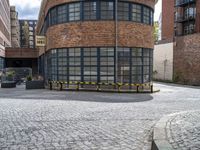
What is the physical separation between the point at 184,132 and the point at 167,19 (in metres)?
44.9

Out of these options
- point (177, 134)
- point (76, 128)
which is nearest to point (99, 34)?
point (76, 128)

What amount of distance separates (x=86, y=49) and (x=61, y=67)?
111 inches

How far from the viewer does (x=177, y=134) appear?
21.2 ft

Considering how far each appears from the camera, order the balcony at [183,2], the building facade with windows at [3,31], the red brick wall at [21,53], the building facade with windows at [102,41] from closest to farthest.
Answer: the building facade with windows at [102,41] → the balcony at [183,2] → the building facade with windows at [3,31] → the red brick wall at [21,53]

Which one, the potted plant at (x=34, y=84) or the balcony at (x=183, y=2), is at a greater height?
the balcony at (x=183, y=2)

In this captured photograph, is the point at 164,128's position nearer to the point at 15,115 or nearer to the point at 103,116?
the point at 103,116

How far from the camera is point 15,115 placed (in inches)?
392

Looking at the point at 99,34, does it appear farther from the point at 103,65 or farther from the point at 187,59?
the point at 187,59

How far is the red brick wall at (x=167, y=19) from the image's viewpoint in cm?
4734

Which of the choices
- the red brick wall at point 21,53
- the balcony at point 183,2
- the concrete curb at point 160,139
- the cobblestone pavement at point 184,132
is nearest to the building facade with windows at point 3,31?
the red brick wall at point 21,53

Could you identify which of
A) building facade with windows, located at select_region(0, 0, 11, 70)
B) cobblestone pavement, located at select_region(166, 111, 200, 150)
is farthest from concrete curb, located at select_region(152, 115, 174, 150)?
building facade with windows, located at select_region(0, 0, 11, 70)

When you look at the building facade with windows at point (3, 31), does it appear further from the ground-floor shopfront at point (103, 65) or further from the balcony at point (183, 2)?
the balcony at point (183, 2)

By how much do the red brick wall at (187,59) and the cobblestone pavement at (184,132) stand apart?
24555mm

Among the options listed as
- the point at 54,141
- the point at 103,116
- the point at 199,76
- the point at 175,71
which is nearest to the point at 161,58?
the point at 175,71
